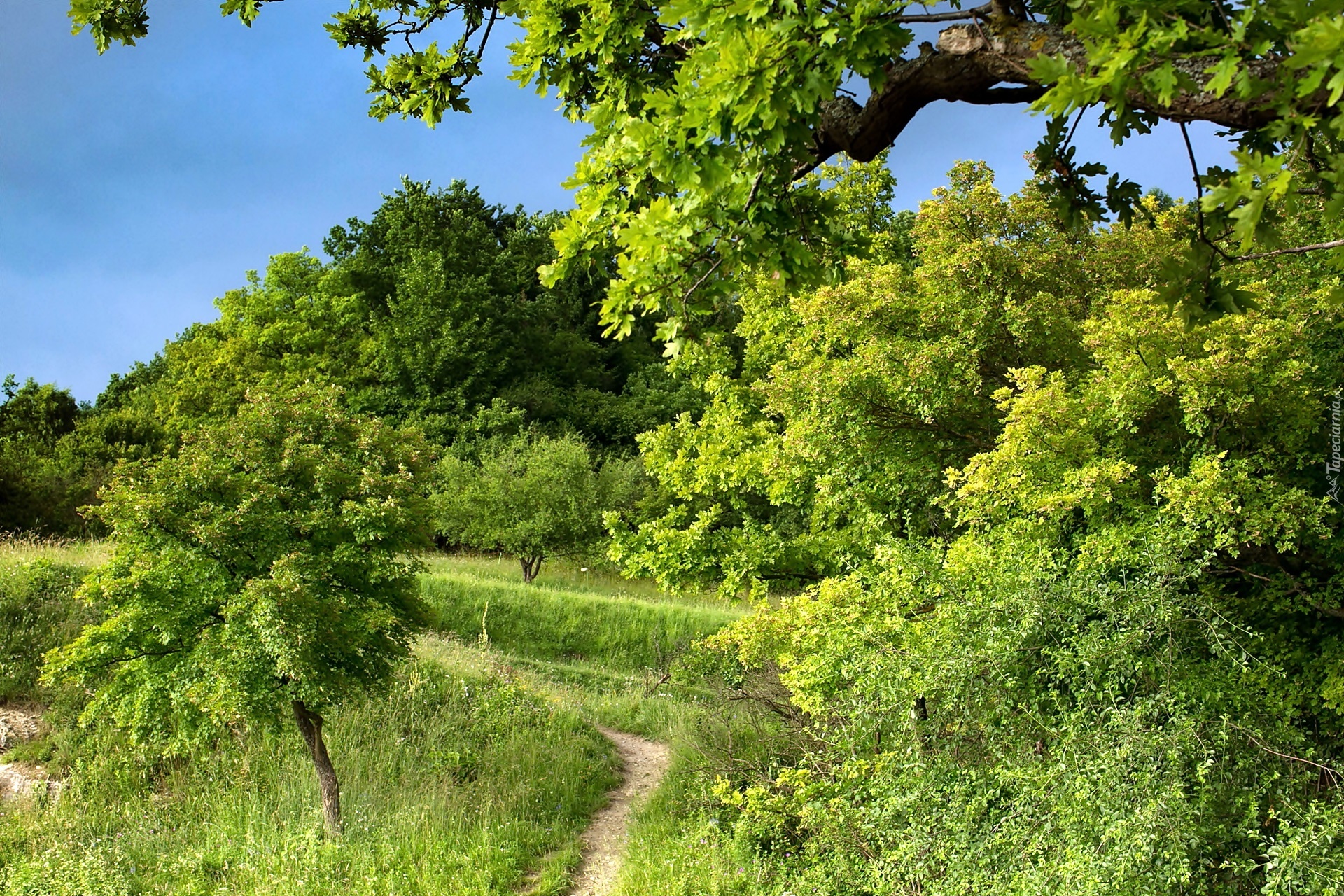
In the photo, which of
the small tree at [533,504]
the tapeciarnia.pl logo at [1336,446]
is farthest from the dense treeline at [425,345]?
the tapeciarnia.pl logo at [1336,446]

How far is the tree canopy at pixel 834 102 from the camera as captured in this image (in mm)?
2559

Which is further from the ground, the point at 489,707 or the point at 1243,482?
the point at 1243,482

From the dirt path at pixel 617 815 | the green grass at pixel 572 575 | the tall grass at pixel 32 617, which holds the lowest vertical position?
the dirt path at pixel 617 815

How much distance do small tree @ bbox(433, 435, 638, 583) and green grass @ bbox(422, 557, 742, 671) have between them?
15.3 ft

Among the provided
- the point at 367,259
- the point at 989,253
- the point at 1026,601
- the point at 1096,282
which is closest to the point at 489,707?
the point at 1026,601

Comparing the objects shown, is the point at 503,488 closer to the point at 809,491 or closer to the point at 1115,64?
the point at 809,491

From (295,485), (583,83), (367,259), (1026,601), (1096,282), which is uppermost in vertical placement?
(367,259)

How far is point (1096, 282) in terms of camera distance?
1108cm

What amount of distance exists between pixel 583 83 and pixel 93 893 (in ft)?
23.7

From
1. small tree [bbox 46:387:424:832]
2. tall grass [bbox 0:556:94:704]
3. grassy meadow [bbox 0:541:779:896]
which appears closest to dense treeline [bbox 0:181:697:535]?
tall grass [bbox 0:556:94:704]

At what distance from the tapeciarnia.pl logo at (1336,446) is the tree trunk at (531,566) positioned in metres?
20.1

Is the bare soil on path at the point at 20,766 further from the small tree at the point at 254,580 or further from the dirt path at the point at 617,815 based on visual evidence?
the dirt path at the point at 617,815

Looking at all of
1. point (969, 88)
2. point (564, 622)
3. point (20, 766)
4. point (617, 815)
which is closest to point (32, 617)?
point (20, 766)

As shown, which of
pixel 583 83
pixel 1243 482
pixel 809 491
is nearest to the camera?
pixel 583 83
